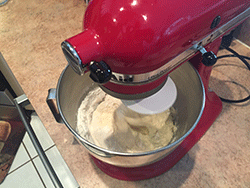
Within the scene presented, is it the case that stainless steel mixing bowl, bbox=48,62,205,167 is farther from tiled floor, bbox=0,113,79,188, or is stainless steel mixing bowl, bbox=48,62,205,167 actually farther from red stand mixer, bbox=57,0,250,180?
tiled floor, bbox=0,113,79,188

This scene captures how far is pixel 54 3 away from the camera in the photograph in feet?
3.05

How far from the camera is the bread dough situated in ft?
1.93

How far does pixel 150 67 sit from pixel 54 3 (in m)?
0.78

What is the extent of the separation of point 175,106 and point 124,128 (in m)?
0.18

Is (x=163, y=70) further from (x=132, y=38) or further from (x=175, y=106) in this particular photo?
(x=175, y=106)

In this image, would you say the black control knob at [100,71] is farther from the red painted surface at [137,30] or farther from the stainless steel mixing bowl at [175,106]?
the stainless steel mixing bowl at [175,106]

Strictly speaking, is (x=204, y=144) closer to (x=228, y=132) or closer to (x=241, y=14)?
(x=228, y=132)

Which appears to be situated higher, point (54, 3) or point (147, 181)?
point (54, 3)

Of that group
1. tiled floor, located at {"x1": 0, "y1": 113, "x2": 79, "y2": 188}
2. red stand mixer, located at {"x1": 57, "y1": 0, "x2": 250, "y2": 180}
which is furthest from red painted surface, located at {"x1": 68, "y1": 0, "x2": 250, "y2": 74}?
tiled floor, located at {"x1": 0, "y1": 113, "x2": 79, "y2": 188}

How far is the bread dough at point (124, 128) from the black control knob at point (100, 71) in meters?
0.30

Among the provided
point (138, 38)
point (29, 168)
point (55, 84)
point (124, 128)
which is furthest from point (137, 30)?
point (29, 168)

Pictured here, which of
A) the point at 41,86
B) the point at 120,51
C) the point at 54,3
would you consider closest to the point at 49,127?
the point at 41,86

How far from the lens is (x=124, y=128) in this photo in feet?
1.98

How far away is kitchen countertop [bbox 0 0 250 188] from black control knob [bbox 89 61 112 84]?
369 millimetres
